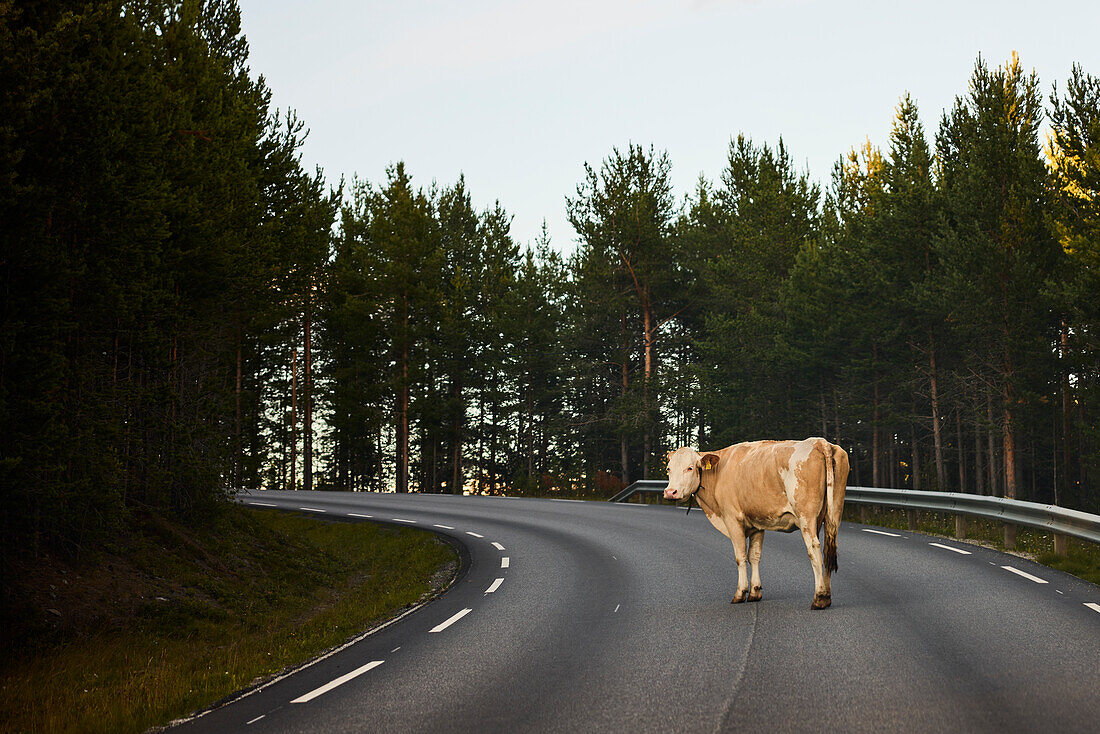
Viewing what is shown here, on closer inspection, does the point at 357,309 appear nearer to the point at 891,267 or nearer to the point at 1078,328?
the point at 891,267

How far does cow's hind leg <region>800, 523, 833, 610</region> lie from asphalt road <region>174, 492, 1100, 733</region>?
6.1 inches

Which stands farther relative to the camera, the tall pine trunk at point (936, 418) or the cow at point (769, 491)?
the tall pine trunk at point (936, 418)

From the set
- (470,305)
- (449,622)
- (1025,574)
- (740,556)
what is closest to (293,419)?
(470,305)

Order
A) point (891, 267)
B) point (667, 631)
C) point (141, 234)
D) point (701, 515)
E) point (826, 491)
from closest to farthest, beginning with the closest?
point (667, 631) → point (826, 491) → point (141, 234) → point (701, 515) → point (891, 267)

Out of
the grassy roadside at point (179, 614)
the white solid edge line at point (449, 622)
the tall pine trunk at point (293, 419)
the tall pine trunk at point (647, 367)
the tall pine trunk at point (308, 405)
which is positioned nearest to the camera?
the grassy roadside at point (179, 614)

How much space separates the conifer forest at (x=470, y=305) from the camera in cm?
1169

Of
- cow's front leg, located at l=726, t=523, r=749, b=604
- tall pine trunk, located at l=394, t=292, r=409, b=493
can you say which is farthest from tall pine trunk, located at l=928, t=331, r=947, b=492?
cow's front leg, located at l=726, t=523, r=749, b=604

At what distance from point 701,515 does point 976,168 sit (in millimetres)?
14699

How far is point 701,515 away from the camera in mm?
22281

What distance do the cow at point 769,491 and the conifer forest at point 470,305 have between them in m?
7.66

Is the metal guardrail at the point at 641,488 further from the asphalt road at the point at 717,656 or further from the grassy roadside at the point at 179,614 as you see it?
the asphalt road at the point at 717,656

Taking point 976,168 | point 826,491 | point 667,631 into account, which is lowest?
point 667,631

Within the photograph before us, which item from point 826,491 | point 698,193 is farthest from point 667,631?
point 698,193

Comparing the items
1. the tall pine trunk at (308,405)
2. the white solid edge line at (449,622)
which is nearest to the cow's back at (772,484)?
the white solid edge line at (449,622)
